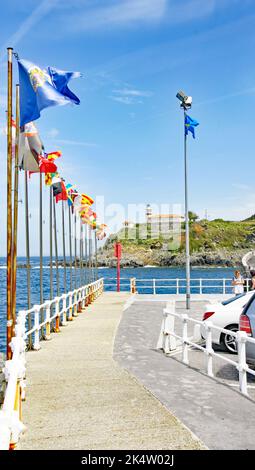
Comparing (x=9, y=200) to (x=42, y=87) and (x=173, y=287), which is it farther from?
(x=173, y=287)

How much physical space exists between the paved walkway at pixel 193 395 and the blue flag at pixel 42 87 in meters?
5.81

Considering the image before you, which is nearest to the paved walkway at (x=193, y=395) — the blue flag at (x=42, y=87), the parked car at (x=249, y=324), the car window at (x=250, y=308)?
the parked car at (x=249, y=324)

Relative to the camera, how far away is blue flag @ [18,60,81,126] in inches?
463

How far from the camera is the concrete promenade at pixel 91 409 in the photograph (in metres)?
6.10

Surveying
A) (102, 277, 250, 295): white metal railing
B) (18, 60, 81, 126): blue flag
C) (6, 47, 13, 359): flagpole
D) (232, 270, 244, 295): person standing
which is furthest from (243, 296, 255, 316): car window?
(102, 277, 250, 295): white metal railing

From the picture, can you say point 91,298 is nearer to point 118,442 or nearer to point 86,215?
point 86,215

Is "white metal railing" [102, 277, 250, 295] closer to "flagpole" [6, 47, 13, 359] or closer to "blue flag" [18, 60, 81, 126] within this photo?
"blue flag" [18, 60, 81, 126]

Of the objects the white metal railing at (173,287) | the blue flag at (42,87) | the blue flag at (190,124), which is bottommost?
the white metal railing at (173,287)

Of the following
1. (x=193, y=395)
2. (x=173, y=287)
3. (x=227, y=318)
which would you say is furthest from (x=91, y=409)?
(x=173, y=287)

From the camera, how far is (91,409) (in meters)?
7.58

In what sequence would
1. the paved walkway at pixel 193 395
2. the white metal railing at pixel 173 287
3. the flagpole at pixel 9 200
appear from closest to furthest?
1. the paved walkway at pixel 193 395
2. the flagpole at pixel 9 200
3. the white metal railing at pixel 173 287

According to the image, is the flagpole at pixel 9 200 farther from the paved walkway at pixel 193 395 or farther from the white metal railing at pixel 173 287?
the white metal railing at pixel 173 287

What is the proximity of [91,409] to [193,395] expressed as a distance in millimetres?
1844
